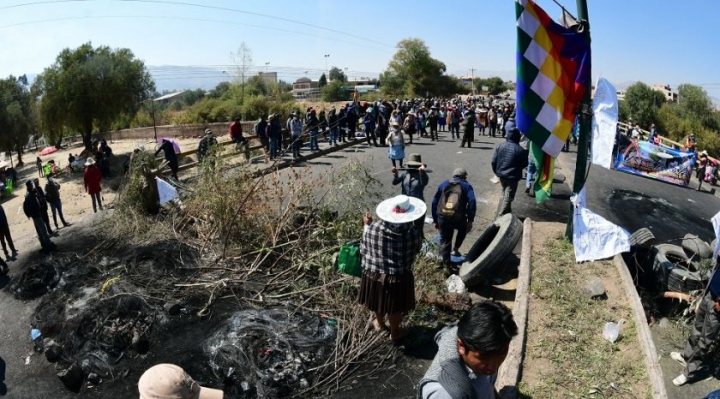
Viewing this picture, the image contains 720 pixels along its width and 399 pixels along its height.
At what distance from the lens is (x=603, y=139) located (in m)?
5.96

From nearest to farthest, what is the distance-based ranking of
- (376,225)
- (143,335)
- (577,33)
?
(376,225) → (143,335) → (577,33)

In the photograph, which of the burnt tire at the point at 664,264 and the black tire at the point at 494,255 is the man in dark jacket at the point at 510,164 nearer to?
the black tire at the point at 494,255

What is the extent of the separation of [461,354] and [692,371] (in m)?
4.09

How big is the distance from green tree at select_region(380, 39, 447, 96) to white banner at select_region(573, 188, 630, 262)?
183 feet

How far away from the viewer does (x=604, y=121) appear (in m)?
5.93

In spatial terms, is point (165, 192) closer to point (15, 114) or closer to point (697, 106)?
point (15, 114)

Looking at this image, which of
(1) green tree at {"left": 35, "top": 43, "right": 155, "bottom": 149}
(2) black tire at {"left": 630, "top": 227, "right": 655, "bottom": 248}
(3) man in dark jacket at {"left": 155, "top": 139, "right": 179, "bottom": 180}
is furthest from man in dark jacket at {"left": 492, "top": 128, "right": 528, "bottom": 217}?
(1) green tree at {"left": 35, "top": 43, "right": 155, "bottom": 149}

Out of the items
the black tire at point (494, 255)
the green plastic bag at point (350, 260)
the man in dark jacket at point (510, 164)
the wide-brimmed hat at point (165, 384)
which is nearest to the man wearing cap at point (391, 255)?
the green plastic bag at point (350, 260)

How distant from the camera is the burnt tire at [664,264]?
6570 millimetres

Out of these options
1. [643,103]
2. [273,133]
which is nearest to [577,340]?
[273,133]

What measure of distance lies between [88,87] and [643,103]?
5201 cm

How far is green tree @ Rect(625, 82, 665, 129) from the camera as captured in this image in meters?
49.0

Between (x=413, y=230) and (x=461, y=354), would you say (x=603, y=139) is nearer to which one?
(x=413, y=230)

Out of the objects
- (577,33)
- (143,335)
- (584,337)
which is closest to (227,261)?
(143,335)
